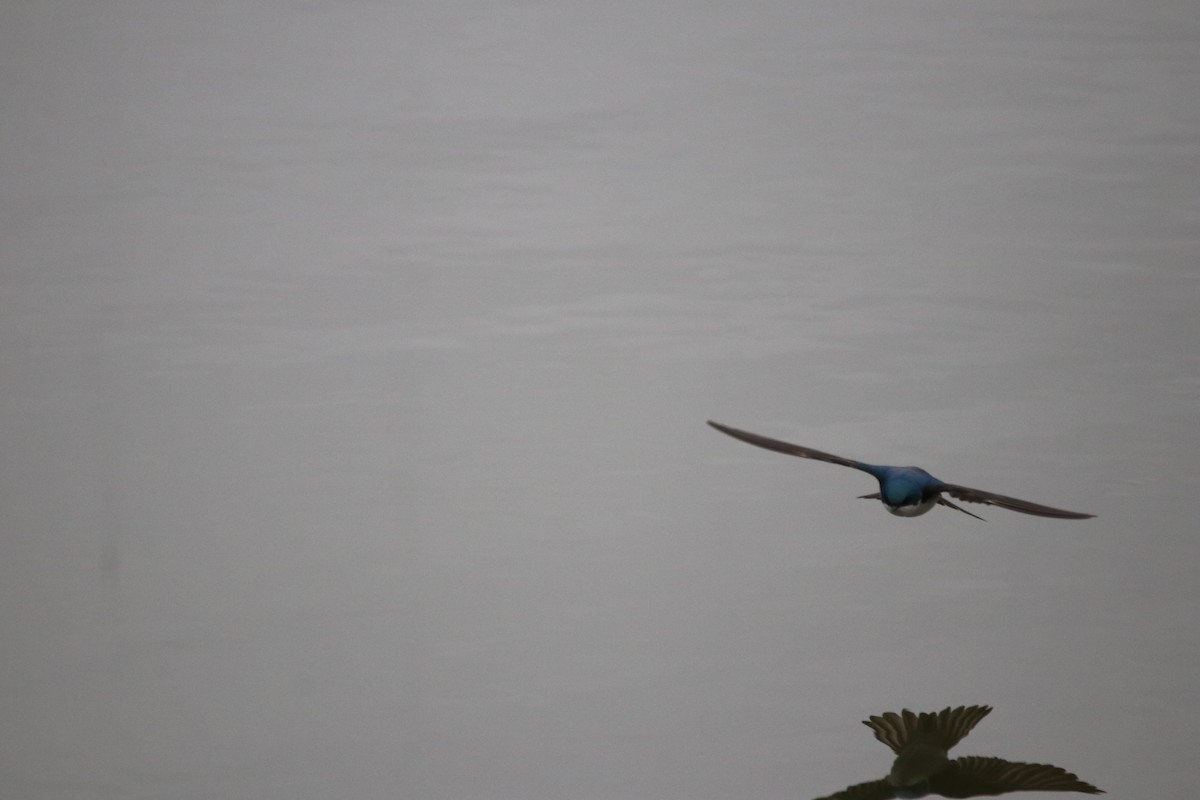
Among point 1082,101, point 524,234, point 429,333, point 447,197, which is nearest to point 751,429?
point 429,333

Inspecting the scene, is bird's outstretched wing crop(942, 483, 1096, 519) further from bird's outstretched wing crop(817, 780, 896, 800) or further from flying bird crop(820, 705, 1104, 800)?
bird's outstretched wing crop(817, 780, 896, 800)

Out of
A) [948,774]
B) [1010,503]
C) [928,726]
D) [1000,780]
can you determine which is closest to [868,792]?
[948,774]

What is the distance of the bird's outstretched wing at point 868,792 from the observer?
15.0 feet

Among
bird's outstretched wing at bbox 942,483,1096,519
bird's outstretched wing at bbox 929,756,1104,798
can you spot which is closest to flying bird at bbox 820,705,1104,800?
bird's outstretched wing at bbox 929,756,1104,798

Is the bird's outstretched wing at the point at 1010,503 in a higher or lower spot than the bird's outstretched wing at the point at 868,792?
higher

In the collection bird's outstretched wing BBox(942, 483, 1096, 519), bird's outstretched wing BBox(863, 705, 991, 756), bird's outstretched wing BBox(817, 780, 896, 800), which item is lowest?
bird's outstretched wing BBox(817, 780, 896, 800)

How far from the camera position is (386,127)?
1098 centimetres

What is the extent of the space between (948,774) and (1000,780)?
5.7 inches

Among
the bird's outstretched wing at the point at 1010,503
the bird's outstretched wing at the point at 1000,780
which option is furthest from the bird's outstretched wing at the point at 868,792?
the bird's outstretched wing at the point at 1010,503

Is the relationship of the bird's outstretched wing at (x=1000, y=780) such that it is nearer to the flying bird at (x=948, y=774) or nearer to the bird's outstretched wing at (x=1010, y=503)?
the flying bird at (x=948, y=774)

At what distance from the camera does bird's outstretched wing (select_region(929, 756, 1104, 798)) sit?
→ 454 cm

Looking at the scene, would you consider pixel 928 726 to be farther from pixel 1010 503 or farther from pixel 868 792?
pixel 1010 503

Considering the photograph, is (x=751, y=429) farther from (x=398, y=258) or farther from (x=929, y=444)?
(x=398, y=258)

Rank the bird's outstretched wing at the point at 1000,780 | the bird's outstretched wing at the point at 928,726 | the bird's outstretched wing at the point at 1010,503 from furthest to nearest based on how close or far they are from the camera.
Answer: the bird's outstretched wing at the point at 928,726 < the bird's outstretched wing at the point at 1010,503 < the bird's outstretched wing at the point at 1000,780
